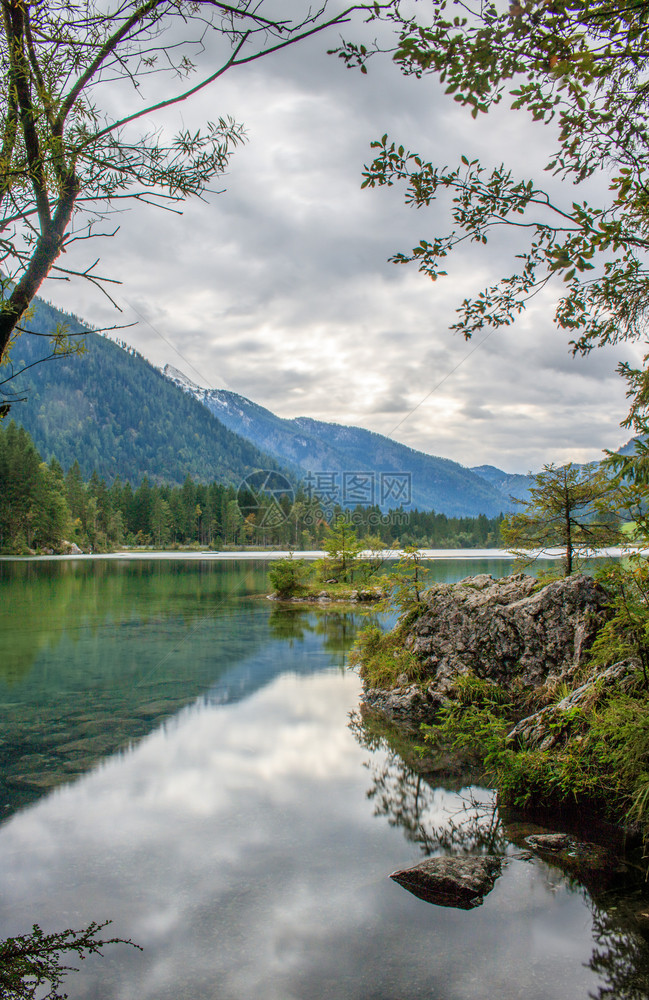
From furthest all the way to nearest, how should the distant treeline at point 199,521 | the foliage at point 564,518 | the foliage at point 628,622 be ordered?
the distant treeline at point 199,521 < the foliage at point 564,518 < the foliage at point 628,622

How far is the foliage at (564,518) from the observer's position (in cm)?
1188

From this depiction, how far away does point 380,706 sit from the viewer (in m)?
13.1

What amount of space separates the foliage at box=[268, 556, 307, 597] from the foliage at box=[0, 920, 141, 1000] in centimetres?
3280

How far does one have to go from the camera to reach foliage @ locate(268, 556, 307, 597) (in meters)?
38.3

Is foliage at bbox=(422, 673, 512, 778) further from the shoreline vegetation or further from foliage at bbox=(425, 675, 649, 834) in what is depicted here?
foliage at bbox=(425, 675, 649, 834)

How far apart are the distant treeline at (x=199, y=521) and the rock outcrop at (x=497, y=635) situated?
8521 centimetres

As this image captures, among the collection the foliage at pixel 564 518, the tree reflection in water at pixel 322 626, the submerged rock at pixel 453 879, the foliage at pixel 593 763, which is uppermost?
the foliage at pixel 564 518

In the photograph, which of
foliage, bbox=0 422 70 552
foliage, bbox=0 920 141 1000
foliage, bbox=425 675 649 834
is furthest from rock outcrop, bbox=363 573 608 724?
foliage, bbox=0 422 70 552

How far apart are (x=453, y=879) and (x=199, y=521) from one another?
12597cm

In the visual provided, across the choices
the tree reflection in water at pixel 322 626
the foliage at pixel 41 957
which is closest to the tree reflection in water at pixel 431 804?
the foliage at pixel 41 957

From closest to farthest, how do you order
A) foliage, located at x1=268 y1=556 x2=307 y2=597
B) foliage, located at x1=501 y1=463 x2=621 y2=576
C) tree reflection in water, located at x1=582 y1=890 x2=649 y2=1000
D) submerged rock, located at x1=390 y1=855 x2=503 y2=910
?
tree reflection in water, located at x1=582 y1=890 x2=649 y2=1000, submerged rock, located at x1=390 y1=855 x2=503 y2=910, foliage, located at x1=501 y1=463 x2=621 y2=576, foliage, located at x1=268 y1=556 x2=307 y2=597

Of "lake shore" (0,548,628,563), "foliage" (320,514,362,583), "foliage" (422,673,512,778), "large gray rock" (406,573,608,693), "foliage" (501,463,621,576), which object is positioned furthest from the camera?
"lake shore" (0,548,628,563)

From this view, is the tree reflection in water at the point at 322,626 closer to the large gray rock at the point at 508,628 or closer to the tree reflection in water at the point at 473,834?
the large gray rock at the point at 508,628

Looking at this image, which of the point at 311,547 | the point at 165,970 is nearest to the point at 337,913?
the point at 165,970
